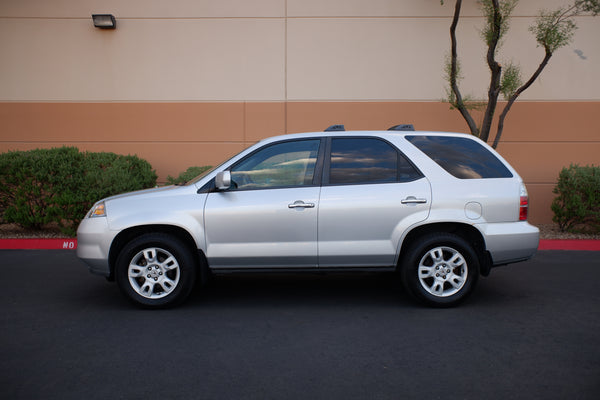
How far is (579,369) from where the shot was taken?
3525 millimetres

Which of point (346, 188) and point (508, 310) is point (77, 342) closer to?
point (346, 188)

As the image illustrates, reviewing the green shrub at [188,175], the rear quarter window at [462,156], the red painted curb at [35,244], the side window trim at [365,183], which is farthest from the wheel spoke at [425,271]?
the red painted curb at [35,244]

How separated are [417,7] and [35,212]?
909 centimetres

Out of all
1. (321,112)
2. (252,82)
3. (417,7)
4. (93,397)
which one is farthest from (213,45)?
(93,397)

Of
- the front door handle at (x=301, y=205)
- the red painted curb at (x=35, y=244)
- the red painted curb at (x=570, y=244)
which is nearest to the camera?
the front door handle at (x=301, y=205)

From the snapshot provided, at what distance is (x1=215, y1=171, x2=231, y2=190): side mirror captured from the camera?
4832mm

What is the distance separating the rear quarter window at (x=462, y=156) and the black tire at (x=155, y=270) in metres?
2.77

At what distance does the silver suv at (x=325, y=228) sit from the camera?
496 centimetres

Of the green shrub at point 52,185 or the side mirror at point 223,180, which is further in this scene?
the green shrub at point 52,185

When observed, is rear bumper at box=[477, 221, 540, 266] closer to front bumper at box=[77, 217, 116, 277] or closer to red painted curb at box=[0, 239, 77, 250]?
front bumper at box=[77, 217, 116, 277]

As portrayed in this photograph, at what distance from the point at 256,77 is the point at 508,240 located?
741 cm

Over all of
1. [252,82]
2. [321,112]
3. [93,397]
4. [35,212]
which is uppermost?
[252,82]

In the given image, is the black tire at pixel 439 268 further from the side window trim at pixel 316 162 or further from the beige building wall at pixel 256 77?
the beige building wall at pixel 256 77

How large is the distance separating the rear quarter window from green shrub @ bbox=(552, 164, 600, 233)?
197 inches
